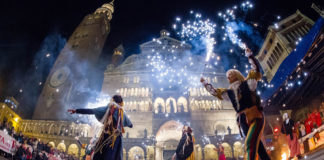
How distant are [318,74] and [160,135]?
29871mm

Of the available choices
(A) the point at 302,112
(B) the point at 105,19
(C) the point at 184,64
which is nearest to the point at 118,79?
(C) the point at 184,64

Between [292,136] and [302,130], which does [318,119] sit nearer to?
[302,130]

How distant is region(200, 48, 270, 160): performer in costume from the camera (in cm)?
325

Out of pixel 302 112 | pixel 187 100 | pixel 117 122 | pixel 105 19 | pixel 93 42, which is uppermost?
pixel 105 19

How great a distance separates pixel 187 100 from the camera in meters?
39.2

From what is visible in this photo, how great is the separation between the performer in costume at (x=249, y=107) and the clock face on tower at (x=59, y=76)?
5180 cm

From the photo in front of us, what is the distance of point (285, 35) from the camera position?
28547 mm

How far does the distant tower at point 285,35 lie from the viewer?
90.0 ft

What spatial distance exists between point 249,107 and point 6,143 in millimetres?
14287

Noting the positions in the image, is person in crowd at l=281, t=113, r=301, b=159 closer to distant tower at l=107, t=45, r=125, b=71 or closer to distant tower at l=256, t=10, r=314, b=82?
distant tower at l=256, t=10, r=314, b=82

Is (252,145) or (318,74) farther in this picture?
(318,74)

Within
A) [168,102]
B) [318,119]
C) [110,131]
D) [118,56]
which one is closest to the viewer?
[110,131]

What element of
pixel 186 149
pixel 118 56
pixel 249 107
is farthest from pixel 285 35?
pixel 118 56

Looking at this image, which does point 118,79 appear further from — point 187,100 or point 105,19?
point 105,19
